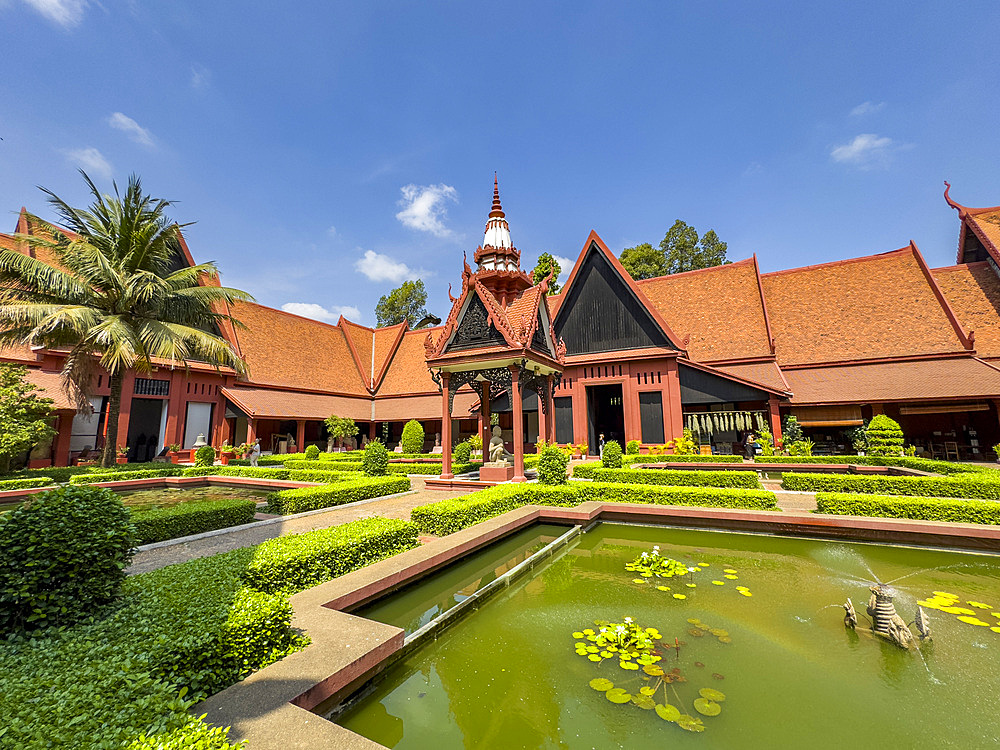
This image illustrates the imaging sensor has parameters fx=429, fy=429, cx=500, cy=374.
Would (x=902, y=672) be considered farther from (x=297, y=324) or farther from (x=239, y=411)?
(x=297, y=324)

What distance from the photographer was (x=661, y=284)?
2620 centimetres

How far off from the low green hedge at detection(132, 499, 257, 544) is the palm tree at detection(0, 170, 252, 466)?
9.32 m

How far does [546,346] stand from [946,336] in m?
18.2

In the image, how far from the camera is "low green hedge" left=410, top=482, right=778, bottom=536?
→ 7.31 meters

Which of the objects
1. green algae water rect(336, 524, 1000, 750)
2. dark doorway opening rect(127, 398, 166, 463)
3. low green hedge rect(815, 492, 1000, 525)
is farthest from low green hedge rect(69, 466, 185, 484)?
low green hedge rect(815, 492, 1000, 525)

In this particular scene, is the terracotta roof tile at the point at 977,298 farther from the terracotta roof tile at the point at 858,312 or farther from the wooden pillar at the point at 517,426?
the wooden pillar at the point at 517,426

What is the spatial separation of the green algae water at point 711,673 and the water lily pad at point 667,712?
5 centimetres

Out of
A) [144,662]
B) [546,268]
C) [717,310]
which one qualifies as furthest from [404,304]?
[144,662]

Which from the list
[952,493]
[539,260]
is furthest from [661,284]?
[952,493]

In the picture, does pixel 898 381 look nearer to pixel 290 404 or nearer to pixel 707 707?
pixel 707 707

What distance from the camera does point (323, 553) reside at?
497 cm

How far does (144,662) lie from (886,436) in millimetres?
20430

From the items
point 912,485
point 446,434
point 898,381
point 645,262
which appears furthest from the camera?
point 645,262

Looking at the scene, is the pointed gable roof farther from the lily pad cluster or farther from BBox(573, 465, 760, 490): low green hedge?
the lily pad cluster
